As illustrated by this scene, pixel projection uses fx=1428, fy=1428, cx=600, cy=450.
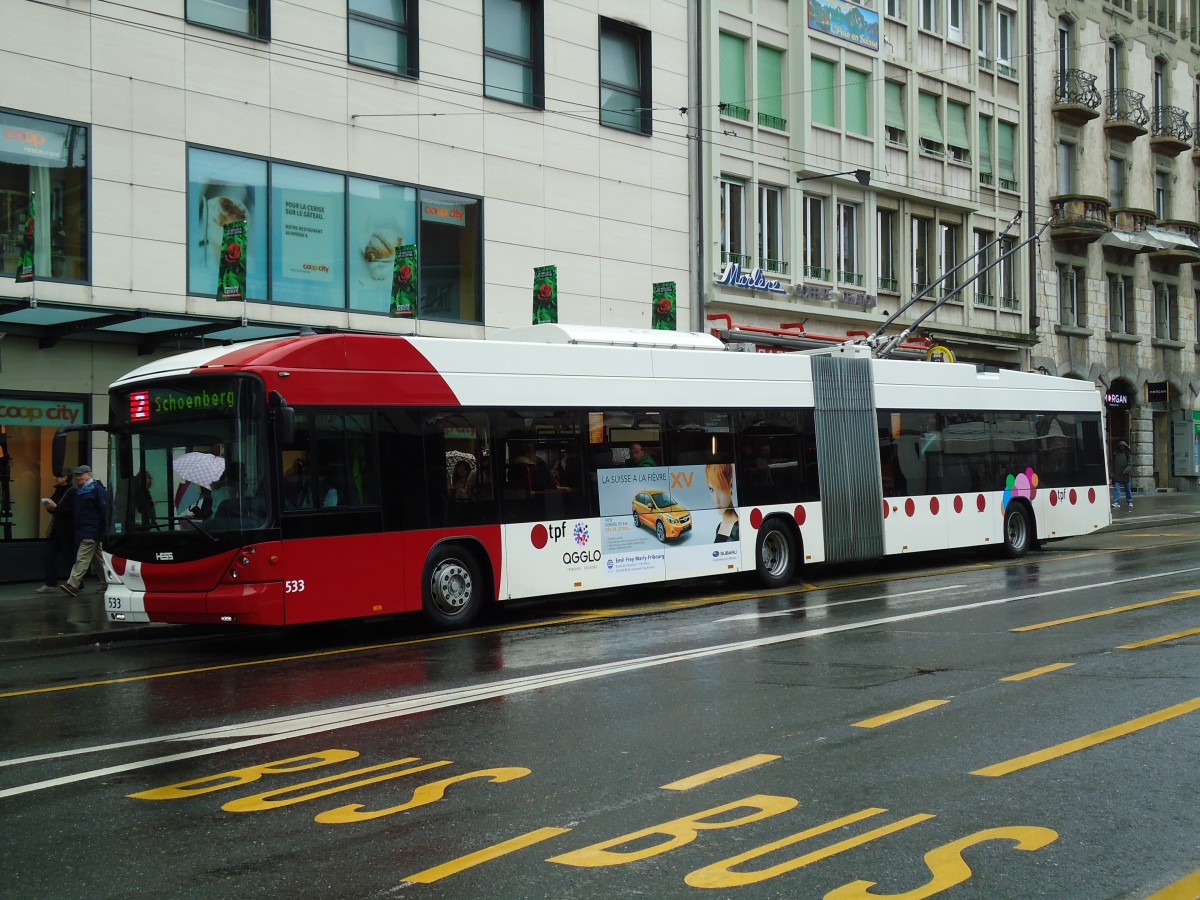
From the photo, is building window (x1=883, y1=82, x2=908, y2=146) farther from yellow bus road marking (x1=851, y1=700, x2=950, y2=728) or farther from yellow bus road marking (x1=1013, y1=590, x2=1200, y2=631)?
yellow bus road marking (x1=851, y1=700, x2=950, y2=728)

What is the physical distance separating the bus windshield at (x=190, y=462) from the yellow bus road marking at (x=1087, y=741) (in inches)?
311

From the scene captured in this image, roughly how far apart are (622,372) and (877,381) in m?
5.47

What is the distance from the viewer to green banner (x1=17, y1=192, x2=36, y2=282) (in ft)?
61.8

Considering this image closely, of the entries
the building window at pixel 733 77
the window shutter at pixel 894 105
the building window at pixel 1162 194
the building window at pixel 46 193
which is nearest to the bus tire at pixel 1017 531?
the building window at pixel 733 77

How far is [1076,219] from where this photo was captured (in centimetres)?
4209

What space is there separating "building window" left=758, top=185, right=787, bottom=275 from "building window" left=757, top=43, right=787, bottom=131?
1.52 meters

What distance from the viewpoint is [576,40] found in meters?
27.4

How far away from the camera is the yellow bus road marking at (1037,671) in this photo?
9.74 metres

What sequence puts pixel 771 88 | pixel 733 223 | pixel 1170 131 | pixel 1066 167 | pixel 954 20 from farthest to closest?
1. pixel 1170 131
2. pixel 1066 167
3. pixel 954 20
4. pixel 771 88
5. pixel 733 223

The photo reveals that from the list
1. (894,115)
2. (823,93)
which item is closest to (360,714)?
(823,93)

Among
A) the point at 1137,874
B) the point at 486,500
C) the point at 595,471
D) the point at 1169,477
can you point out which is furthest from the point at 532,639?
the point at 1169,477

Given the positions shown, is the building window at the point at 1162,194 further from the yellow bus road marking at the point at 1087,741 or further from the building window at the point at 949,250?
the yellow bus road marking at the point at 1087,741

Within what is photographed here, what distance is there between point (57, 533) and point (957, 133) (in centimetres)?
2780

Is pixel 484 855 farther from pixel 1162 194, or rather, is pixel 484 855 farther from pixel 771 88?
pixel 1162 194
